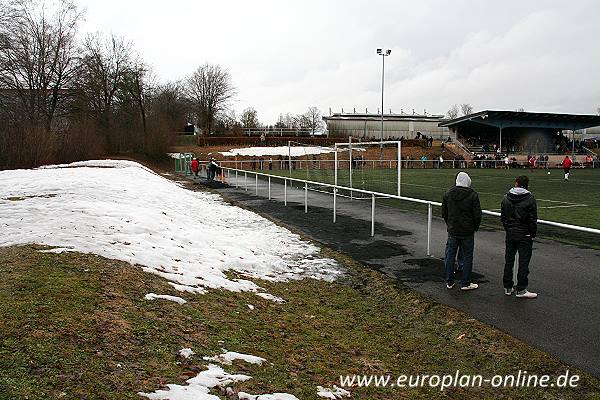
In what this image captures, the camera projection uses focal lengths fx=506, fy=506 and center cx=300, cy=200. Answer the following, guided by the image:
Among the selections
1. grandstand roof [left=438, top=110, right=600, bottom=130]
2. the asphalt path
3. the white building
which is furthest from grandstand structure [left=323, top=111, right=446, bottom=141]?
the asphalt path

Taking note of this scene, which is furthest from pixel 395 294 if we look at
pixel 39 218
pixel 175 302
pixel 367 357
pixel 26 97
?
pixel 26 97

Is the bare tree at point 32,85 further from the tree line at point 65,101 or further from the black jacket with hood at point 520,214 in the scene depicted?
the black jacket with hood at point 520,214

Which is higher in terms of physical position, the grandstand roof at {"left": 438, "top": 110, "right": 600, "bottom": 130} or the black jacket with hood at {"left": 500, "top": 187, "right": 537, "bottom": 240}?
the grandstand roof at {"left": 438, "top": 110, "right": 600, "bottom": 130}

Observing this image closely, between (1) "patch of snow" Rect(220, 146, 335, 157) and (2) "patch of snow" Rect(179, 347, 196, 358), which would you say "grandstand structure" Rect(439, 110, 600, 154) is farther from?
(2) "patch of snow" Rect(179, 347, 196, 358)

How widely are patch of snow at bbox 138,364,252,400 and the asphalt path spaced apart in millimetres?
3222

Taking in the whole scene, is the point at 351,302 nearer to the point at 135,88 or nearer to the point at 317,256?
the point at 317,256

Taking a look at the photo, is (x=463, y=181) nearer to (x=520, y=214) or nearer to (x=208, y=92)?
(x=520, y=214)

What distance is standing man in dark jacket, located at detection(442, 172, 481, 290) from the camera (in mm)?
7293

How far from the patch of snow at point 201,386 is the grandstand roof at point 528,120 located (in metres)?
63.5

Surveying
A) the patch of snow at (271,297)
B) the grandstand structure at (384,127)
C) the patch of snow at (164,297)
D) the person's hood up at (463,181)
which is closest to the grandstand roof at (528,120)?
the grandstand structure at (384,127)

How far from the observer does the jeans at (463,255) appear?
23.9 feet

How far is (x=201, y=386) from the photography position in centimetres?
374

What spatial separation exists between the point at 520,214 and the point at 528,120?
67.6 meters

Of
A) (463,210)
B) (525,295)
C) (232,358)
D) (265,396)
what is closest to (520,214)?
(463,210)
